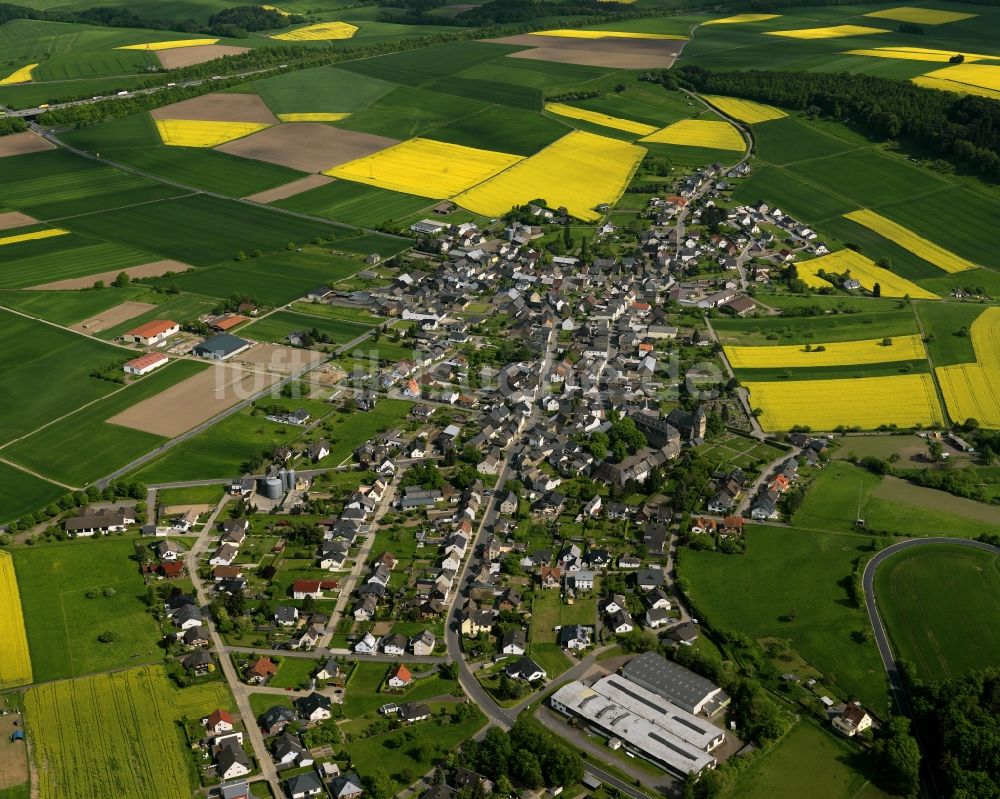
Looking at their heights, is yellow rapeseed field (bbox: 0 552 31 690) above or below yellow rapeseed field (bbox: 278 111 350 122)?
below

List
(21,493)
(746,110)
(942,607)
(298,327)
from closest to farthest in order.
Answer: (942,607), (21,493), (298,327), (746,110)

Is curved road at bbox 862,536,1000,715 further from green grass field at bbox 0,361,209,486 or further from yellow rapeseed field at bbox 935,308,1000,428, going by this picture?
green grass field at bbox 0,361,209,486

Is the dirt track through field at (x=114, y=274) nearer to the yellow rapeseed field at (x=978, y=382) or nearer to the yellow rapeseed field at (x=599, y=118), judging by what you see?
the yellow rapeseed field at (x=978, y=382)

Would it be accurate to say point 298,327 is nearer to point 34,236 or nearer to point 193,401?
point 193,401

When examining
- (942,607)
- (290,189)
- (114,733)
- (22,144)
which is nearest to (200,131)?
(22,144)

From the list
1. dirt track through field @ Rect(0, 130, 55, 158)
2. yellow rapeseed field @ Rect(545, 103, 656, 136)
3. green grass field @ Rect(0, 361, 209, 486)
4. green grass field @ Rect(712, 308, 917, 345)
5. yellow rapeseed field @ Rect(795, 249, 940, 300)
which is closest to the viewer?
green grass field @ Rect(0, 361, 209, 486)

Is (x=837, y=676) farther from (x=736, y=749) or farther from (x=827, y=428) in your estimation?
(x=827, y=428)

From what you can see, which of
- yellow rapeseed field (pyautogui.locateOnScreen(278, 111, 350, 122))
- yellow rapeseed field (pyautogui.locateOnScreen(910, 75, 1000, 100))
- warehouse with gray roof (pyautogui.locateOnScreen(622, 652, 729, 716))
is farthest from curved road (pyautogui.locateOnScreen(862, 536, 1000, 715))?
yellow rapeseed field (pyautogui.locateOnScreen(278, 111, 350, 122))
